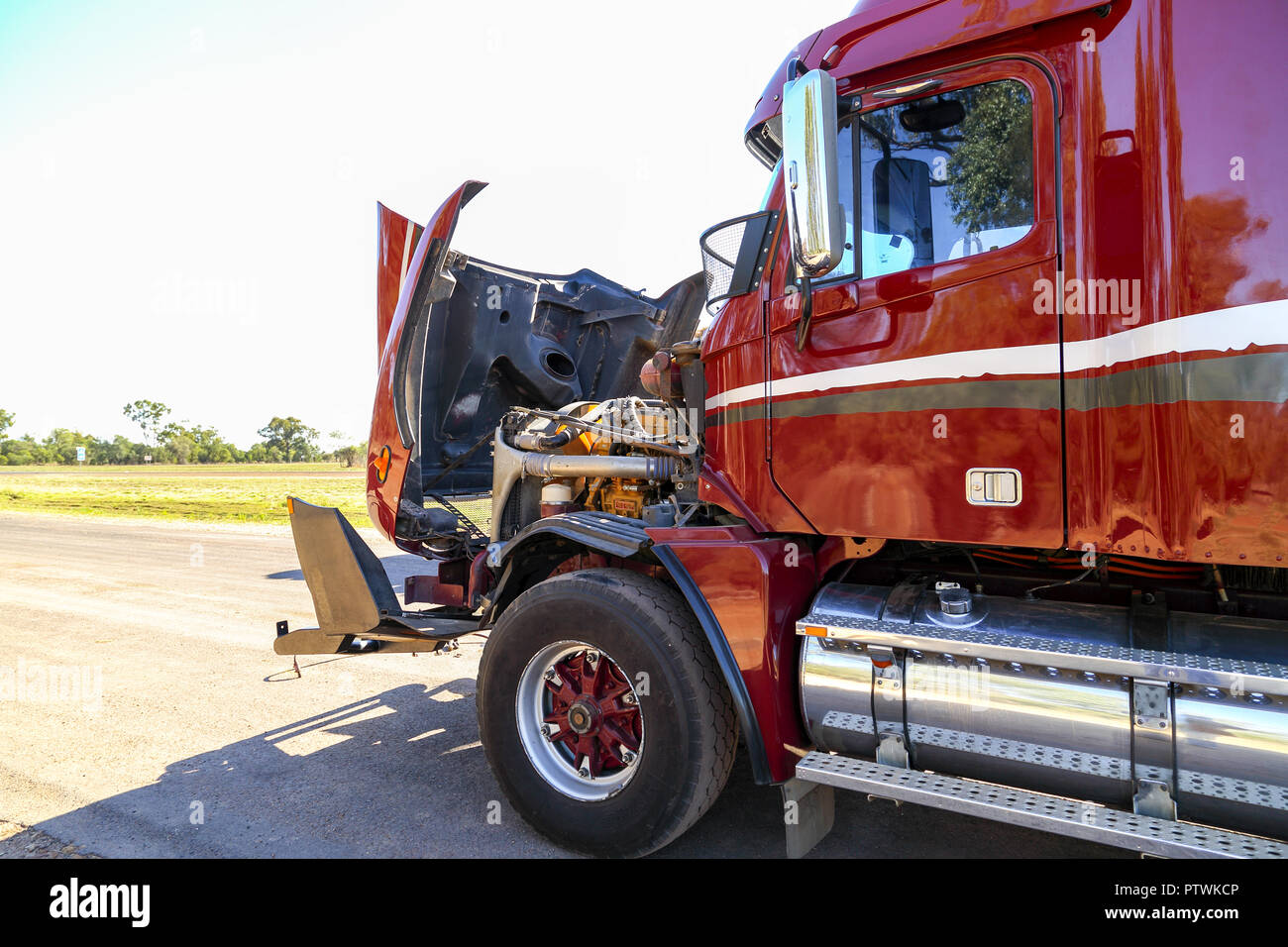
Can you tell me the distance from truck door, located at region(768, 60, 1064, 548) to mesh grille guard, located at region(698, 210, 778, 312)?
0.23 m

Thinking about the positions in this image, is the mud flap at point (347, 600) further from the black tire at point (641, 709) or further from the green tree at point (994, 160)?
the green tree at point (994, 160)

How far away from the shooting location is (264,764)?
4340 millimetres

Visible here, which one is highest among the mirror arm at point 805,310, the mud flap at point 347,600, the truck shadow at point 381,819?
the mirror arm at point 805,310

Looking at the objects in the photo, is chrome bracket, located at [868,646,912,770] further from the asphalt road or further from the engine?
the engine

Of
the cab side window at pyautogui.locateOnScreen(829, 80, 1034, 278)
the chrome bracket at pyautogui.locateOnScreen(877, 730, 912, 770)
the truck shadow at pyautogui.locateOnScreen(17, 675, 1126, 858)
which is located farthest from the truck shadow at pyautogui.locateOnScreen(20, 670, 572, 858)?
the cab side window at pyautogui.locateOnScreen(829, 80, 1034, 278)

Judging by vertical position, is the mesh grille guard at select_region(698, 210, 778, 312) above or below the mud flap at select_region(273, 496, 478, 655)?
above

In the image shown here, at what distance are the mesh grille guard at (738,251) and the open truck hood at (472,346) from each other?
1744mm

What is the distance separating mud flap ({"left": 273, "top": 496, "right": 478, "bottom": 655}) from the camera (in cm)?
436

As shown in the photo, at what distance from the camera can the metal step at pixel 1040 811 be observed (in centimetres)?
207

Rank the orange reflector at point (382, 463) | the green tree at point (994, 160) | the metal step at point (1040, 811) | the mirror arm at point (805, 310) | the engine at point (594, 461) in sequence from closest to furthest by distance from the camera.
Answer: the metal step at point (1040, 811) < the green tree at point (994, 160) < the mirror arm at point (805, 310) < the engine at point (594, 461) < the orange reflector at point (382, 463)

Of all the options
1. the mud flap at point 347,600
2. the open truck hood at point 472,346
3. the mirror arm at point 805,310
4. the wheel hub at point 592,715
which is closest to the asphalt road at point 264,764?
the wheel hub at point 592,715
